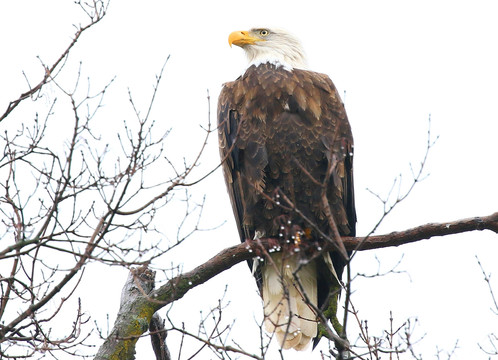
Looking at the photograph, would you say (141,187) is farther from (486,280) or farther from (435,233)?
(486,280)

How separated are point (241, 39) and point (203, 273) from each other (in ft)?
8.25

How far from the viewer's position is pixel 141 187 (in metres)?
3.79

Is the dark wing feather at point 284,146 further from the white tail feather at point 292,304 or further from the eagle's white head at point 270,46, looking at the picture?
the eagle's white head at point 270,46

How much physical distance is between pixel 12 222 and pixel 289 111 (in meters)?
2.24

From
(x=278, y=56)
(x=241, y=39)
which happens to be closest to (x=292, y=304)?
(x=278, y=56)

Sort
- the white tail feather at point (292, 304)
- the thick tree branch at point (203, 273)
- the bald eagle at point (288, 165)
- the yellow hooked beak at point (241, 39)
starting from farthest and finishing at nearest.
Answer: the yellow hooked beak at point (241, 39), the white tail feather at point (292, 304), the bald eagle at point (288, 165), the thick tree branch at point (203, 273)

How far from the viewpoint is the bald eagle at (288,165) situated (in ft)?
16.9

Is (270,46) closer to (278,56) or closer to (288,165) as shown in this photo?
(278,56)

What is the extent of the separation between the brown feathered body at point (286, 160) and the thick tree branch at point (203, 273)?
694 mm

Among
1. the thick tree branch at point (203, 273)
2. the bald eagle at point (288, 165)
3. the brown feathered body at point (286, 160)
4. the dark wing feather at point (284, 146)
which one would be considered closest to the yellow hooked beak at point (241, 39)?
the bald eagle at point (288, 165)

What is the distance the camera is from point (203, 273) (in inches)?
176

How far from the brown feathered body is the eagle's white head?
13.1 inches

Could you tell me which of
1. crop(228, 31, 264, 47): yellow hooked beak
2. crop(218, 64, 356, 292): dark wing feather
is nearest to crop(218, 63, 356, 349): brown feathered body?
crop(218, 64, 356, 292): dark wing feather

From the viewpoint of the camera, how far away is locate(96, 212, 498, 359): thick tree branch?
4121 millimetres
